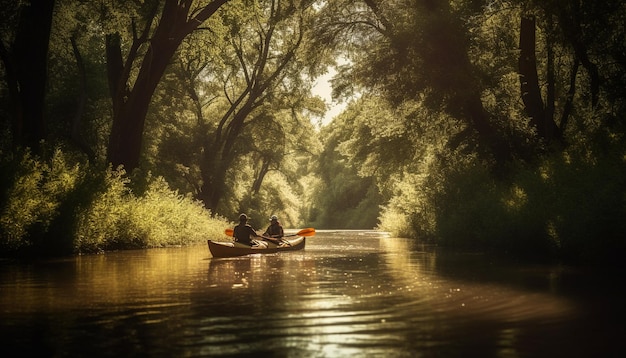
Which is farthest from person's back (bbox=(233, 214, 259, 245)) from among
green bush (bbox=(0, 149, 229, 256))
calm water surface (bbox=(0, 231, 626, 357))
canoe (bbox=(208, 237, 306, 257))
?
calm water surface (bbox=(0, 231, 626, 357))

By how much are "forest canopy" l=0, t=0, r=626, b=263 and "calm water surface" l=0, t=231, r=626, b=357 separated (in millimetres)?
3446

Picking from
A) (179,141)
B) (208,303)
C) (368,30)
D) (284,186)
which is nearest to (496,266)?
(208,303)

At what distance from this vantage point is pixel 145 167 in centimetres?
4188

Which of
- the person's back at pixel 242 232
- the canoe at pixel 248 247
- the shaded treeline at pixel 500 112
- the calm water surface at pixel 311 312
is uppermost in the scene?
the shaded treeline at pixel 500 112

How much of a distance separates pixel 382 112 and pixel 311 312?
23.2 m

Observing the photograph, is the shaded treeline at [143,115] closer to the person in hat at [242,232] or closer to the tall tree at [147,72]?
the tall tree at [147,72]

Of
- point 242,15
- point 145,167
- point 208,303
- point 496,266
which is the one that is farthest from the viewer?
point 145,167

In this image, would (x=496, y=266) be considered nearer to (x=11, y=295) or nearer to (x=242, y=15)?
(x=11, y=295)

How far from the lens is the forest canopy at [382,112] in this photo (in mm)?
20406

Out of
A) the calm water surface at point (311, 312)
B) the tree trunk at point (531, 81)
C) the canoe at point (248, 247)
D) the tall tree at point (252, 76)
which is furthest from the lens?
the tall tree at point (252, 76)

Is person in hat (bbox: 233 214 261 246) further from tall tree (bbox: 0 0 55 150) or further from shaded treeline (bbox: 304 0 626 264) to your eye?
shaded treeline (bbox: 304 0 626 264)

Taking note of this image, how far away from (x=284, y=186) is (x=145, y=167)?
81.2 ft

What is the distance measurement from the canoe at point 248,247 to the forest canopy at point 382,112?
13.7 feet

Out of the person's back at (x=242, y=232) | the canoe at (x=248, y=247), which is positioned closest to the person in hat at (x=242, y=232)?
the person's back at (x=242, y=232)
